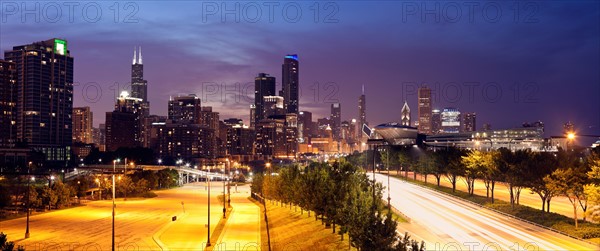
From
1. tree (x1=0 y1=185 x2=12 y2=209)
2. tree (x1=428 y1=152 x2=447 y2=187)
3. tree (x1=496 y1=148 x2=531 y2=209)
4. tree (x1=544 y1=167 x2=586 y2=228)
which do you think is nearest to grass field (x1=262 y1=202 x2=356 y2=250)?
tree (x1=544 y1=167 x2=586 y2=228)

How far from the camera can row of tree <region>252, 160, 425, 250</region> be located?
3541 cm

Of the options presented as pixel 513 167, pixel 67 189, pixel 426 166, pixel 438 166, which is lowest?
pixel 67 189

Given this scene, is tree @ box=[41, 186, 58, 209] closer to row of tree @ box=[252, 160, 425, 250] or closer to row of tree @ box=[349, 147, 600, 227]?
row of tree @ box=[252, 160, 425, 250]

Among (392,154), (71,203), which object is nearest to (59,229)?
(71,203)

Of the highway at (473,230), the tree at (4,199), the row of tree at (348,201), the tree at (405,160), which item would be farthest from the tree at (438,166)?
the tree at (4,199)

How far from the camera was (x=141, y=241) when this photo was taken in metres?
66.8

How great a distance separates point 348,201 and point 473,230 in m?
19.3

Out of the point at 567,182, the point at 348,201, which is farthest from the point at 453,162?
the point at 348,201

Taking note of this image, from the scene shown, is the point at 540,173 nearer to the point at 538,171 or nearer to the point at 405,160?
the point at 538,171

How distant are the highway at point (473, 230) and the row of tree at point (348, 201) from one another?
A: 5121 millimetres

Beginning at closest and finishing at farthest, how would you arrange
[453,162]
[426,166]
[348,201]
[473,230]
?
[348,201]
[473,230]
[453,162]
[426,166]

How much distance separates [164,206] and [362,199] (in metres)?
85.3

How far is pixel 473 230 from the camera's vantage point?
60000 millimetres

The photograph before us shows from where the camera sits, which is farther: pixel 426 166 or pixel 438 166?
pixel 426 166
